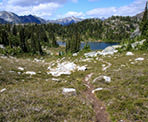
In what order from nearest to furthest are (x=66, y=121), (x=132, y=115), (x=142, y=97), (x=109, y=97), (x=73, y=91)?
(x=66, y=121) < (x=132, y=115) < (x=142, y=97) < (x=109, y=97) < (x=73, y=91)

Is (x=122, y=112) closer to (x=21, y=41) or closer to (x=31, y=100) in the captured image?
(x=31, y=100)

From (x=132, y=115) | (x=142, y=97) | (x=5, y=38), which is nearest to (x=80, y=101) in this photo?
(x=132, y=115)

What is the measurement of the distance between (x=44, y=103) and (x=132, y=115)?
6497 mm

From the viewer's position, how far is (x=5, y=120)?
5.95 meters

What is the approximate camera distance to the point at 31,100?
28.0 feet

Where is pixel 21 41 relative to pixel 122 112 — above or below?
above

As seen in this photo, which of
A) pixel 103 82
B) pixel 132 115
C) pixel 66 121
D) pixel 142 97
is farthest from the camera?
pixel 103 82

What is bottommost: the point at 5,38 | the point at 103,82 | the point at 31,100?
the point at 103,82

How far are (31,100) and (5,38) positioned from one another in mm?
88525

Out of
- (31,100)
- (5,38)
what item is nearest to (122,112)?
(31,100)

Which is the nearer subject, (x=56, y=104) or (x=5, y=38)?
(x=56, y=104)

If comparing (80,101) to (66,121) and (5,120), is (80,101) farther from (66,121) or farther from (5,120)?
(5,120)

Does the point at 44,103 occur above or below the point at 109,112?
above

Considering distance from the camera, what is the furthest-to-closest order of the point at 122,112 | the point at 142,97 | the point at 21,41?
the point at 21,41
the point at 142,97
the point at 122,112
